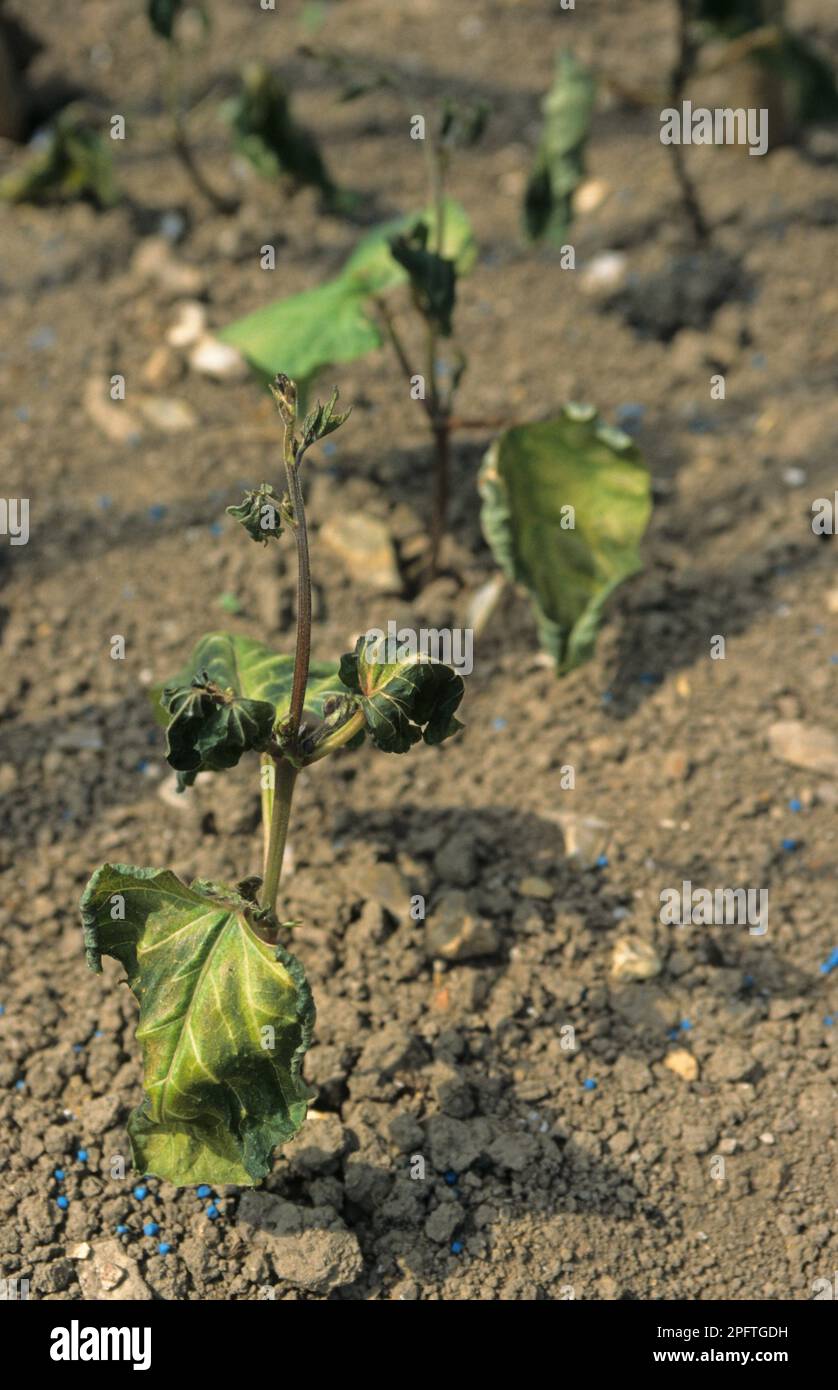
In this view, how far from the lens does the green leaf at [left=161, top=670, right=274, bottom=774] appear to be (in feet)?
6.89

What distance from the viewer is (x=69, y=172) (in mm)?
4176

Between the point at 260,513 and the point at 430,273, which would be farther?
the point at 430,273

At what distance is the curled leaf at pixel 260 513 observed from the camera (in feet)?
6.78

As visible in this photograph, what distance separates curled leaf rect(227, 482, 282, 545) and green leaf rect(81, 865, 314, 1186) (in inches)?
20.2

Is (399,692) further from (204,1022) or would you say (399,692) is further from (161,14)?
(161,14)

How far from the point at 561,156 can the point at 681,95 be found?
59 cm

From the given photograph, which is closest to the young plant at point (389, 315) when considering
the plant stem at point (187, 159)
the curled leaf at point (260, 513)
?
the plant stem at point (187, 159)

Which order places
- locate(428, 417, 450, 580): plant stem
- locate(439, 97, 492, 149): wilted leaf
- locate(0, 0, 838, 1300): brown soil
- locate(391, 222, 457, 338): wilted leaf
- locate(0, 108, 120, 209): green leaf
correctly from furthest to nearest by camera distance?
locate(0, 108, 120, 209): green leaf → locate(428, 417, 450, 580): plant stem → locate(439, 97, 492, 149): wilted leaf → locate(391, 222, 457, 338): wilted leaf → locate(0, 0, 838, 1300): brown soil

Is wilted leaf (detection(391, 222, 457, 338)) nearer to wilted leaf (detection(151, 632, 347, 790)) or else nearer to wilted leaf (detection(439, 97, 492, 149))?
wilted leaf (detection(439, 97, 492, 149))

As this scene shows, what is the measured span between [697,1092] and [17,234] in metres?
2.95

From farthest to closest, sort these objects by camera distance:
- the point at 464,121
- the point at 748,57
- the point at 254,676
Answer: the point at 748,57
the point at 464,121
the point at 254,676

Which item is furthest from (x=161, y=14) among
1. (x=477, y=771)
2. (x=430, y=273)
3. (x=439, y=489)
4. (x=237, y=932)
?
(x=237, y=932)

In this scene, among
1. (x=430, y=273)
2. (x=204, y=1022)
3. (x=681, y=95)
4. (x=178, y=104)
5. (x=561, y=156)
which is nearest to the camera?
(x=204, y=1022)

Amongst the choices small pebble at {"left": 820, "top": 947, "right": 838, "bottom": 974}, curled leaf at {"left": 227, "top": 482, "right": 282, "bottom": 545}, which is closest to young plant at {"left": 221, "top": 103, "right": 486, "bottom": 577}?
curled leaf at {"left": 227, "top": 482, "right": 282, "bottom": 545}
